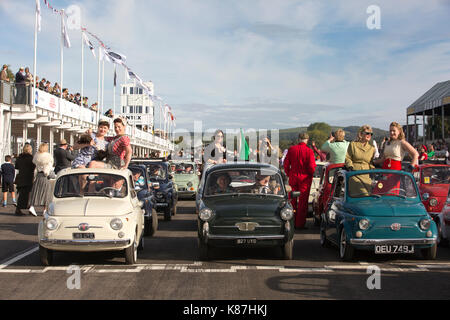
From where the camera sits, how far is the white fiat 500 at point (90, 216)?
941 centimetres

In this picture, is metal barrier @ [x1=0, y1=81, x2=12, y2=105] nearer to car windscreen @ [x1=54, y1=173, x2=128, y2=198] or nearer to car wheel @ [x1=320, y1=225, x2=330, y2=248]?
car windscreen @ [x1=54, y1=173, x2=128, y2=198]

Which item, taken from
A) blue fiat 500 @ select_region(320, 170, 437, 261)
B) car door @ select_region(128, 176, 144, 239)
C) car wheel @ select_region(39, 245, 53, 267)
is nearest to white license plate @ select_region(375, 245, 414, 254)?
blue fiat 500 @ select_region(320, 170, 437, 261)

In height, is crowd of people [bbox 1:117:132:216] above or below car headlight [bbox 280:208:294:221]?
above

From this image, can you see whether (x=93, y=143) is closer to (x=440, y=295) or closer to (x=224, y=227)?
(x=224, y=227)

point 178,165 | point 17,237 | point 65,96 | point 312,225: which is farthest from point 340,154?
point 65,96

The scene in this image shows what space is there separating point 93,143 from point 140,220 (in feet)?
10.7

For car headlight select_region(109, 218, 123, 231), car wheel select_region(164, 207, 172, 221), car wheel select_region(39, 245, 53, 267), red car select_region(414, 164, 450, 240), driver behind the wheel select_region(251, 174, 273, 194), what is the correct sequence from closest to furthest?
car headlight select_region(109, 218, 123, 231) < car wheel select_region(39, 245, 53, 267) < driver behind the wheel select_region(251, 174, 273, 194) < red car select_region(414, 164, 450, 240) < car wheel select_region(164, 207, 172, 221)

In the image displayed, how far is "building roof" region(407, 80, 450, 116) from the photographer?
55294mm

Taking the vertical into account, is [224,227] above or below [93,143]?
below

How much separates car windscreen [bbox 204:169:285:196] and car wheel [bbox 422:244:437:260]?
2.58 m

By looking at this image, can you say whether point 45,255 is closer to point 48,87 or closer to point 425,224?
point 425,224

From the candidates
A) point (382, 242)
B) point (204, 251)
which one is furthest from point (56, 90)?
point (382, 242)

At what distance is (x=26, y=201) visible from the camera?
19.5 m

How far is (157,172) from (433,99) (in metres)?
45.6
